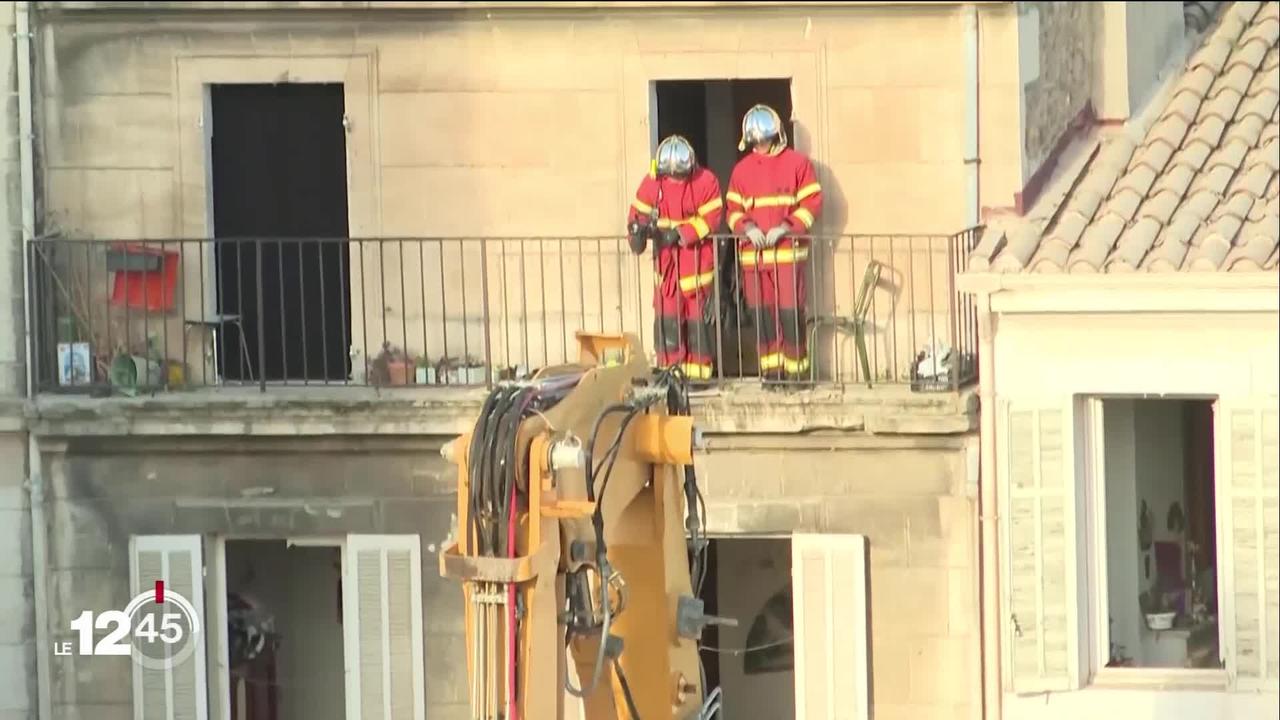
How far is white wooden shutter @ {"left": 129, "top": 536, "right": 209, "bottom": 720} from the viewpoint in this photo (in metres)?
16.5

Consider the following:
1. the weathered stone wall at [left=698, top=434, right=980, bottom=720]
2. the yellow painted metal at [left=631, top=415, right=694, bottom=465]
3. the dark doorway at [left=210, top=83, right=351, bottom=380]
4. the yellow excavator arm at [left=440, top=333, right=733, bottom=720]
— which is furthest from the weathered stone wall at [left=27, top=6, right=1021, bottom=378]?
the yellow painted metal at [left=631, top=415, right=694, bottom=465]

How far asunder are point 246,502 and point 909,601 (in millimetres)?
4447

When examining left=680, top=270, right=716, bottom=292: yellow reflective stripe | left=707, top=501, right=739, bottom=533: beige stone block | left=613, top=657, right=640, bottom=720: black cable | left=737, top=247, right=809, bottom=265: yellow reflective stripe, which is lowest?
left=613, top=657, right=640, bottom=720: black cable

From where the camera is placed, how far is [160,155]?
16.9 metres

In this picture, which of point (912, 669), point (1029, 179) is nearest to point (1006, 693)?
point (912, 669)

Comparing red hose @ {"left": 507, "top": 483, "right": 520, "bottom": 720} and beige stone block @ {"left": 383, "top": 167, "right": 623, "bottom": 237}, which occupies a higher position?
beige stone block @ {"left": 383, "top": 167, "right": 623, "bottom": 237}

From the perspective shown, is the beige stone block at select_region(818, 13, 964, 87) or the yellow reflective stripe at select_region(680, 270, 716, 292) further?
the beige stone block at select_region(818, 13, 964, 87)

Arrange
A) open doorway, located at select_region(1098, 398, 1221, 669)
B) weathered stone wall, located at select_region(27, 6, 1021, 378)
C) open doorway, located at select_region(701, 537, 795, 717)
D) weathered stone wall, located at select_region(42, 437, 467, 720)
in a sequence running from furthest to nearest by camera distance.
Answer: open doorway, located at select_region(701, 537, 795, 717)
weathered stone wall, located at select_region(27, 6, 1021, 378)
weathered stone wall, located at select_region(42, 437, 467, 720)
open doorway, located at select_region(1098, 398, 1221, 669)

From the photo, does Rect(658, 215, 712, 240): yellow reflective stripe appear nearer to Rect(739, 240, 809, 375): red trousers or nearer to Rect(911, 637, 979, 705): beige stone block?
Rect(739, 240, 809, 375): red trousers

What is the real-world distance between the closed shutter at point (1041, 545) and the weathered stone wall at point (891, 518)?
89 centimetres

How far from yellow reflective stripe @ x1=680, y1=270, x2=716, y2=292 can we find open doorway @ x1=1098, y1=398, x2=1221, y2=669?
2.74 m

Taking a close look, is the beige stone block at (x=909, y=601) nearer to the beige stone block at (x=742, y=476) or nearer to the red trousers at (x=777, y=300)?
the beige stone block at (x=742, y=476)

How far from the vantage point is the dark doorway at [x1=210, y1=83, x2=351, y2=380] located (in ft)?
56.6

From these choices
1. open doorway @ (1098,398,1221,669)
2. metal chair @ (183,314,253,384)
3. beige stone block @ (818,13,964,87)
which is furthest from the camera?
metal chair @ (183,314,253,384)
